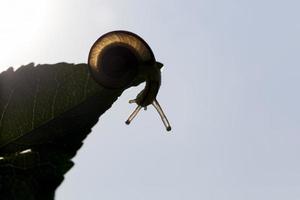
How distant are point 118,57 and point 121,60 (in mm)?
22

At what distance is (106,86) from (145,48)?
34 centimetres

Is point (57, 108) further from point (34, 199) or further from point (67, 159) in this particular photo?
point (34, 199)

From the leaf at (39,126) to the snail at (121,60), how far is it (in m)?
0.11

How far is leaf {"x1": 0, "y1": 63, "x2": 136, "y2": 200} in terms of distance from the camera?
78.4 inches

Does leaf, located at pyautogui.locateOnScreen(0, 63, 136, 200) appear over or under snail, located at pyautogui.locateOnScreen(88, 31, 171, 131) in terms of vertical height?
under

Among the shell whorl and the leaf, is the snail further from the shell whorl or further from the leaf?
the leaf

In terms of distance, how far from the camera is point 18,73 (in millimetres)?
2066

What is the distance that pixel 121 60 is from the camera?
2.30m

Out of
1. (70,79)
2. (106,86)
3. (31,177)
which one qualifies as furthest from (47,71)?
(31,177)

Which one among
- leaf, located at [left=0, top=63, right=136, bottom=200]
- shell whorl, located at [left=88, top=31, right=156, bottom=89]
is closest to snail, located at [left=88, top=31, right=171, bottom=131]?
shell whorl, located at [left=88, top=31, right=156, bottom=89]

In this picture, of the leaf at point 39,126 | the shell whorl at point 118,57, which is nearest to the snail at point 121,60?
the shell whorl at point 118,57

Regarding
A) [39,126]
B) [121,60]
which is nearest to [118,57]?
[121,60]

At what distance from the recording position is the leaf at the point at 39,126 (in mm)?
1992

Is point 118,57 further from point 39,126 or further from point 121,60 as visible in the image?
point 39,126
